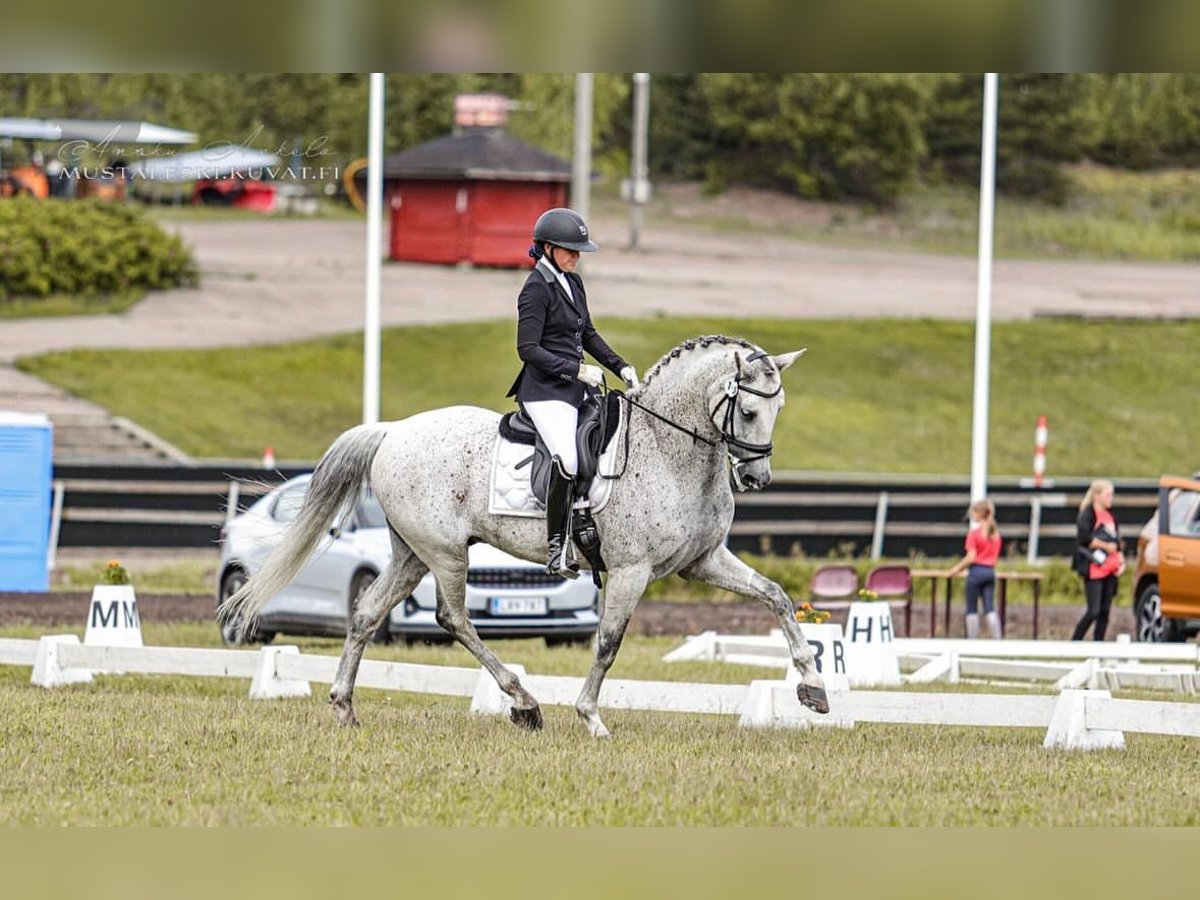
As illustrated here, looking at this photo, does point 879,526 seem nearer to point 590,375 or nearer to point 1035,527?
point 1035,527

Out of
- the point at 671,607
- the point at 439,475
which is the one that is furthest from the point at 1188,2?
the point at 671,607

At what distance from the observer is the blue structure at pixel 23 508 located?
81.0ft

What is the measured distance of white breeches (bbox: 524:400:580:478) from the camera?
39.2 feet

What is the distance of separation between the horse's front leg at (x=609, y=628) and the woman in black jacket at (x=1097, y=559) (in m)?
9.85

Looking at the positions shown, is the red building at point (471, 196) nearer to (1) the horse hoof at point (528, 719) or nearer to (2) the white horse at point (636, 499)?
(2) the white horse at point (636, 499)

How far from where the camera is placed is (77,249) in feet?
153

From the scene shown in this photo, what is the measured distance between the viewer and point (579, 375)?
39.5ft

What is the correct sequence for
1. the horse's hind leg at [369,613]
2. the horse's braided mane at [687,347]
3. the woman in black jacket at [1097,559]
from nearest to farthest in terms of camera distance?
the horse's braided mane at [687,347] < the horse's hind leg at [369,613] < the woman in black jacket at [1097,559]

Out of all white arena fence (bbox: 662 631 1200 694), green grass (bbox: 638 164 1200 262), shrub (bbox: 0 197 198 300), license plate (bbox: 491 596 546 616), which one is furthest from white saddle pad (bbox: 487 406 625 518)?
green grass (bbox: 638 164 1200 262)

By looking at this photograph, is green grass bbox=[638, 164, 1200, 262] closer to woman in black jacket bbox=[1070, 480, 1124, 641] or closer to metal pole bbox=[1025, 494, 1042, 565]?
metal pole bbox=[1025, 494, 1042, 565]

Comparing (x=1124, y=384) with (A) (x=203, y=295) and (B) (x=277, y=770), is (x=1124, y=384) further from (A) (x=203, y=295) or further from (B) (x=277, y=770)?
(B) (x=277, y=770)

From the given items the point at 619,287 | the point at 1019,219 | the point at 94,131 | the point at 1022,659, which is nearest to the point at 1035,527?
the point at 1022,659

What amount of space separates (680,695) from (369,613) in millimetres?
1937

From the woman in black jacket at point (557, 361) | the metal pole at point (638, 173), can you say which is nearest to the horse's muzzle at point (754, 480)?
the woman in black jacket at point (557, 361)
